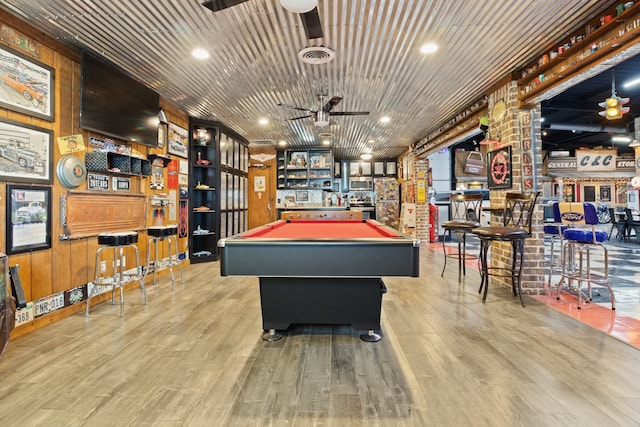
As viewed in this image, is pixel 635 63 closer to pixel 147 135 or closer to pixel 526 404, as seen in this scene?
pixel 526 404

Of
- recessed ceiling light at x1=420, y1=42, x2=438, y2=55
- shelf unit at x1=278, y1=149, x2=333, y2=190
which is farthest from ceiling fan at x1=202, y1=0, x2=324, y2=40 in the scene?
shelf unit at x1=278, y1=149, x2=333, y2=190

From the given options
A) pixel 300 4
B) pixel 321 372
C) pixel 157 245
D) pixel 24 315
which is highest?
pixel 300 4

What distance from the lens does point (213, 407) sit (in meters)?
1.88

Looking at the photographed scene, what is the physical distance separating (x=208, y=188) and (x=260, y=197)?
3436 millimetres

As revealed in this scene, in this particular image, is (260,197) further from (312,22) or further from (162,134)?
(312,22)

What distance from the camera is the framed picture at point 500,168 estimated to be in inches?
175

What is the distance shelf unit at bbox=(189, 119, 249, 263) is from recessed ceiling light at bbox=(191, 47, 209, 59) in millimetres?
3075

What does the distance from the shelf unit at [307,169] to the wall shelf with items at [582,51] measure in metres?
6.62

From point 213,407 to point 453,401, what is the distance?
1.39 meters

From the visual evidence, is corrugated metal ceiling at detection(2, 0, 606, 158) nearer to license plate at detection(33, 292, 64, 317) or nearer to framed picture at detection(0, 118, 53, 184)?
framed picture at detection(0, 118, 53, 184)

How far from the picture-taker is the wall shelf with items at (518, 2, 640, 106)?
273 centimetres

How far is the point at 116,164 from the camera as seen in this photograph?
4.29 metres

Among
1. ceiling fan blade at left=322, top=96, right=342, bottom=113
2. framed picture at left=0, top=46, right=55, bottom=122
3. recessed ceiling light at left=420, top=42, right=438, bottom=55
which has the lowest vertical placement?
framed picture at left=0, top=46, right=55, bottom=122

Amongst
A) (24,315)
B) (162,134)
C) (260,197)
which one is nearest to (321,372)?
(24,315)
